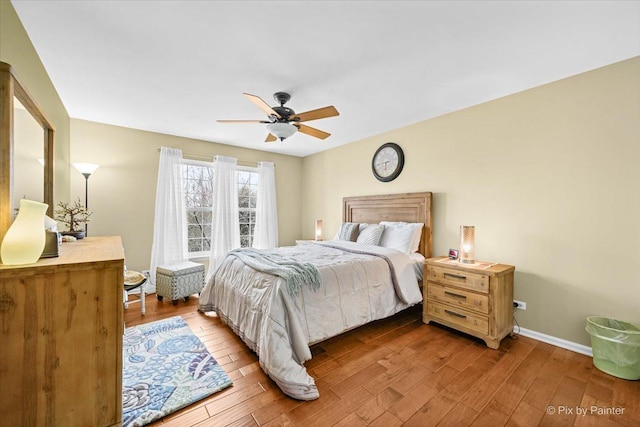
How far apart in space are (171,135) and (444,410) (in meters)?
4.78

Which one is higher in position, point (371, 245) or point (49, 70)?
point (49, 70)

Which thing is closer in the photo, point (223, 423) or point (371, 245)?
point (223, 423)

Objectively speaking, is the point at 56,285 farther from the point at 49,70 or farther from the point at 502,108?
the point at 502,108

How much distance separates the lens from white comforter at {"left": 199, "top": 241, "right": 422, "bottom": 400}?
1865 mm

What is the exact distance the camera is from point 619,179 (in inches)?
83.4

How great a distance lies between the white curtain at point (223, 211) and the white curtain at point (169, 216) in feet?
1.58

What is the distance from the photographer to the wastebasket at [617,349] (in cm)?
186

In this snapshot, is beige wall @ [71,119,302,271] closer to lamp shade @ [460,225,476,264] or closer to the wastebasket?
lamp shade @ [460,225,476,264]

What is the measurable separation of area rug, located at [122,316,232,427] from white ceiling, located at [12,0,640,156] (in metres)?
2.39

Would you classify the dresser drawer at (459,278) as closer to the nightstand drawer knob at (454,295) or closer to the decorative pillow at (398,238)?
the nightstand drawer knob at (454,295)

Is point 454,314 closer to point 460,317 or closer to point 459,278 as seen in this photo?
point 460,317

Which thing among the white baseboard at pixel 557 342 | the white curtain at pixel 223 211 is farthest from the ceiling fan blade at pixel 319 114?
the white baseboard at pixel 557 342

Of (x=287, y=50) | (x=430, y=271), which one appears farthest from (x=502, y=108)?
(x=287, y=50)

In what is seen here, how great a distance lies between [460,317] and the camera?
8.45 feet
